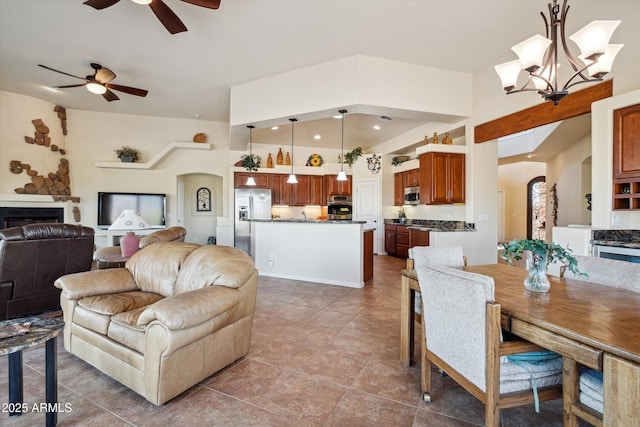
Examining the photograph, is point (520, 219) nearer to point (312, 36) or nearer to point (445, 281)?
point (312, 36)

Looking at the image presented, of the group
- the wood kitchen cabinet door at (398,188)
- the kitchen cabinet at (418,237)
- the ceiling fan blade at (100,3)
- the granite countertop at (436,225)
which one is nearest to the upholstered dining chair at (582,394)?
the granite countertop at (436,225)

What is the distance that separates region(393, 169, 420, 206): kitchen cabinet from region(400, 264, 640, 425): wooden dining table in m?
5.14

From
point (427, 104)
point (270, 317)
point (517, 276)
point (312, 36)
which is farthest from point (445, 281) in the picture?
point (427, 104)

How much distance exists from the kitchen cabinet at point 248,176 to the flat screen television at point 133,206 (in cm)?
173

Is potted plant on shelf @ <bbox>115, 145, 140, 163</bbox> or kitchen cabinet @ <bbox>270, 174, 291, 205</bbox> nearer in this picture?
potted plant on shelf @ <bbox>115, 145, 140, 163</bbox>

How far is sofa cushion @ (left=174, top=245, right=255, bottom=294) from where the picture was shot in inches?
84.9

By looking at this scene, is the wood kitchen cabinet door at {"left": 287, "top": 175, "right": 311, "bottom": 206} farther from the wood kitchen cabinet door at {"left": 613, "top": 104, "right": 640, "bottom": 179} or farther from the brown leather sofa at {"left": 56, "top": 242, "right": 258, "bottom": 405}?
the wood kitchen cabinet door at {"left": 613, "top": 104, "right": 640, "bottom": 179}

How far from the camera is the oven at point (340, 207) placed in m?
8.09

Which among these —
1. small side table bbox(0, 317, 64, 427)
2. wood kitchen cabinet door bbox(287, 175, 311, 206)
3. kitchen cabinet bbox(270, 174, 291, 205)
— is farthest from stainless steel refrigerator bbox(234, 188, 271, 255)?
small side table bbox(0, 317, 64, 427)

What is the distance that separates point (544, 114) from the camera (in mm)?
3826

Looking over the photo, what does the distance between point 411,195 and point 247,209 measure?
4.02 meters

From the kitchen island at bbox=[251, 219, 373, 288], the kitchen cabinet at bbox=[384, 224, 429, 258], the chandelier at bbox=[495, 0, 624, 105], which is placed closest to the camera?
the chandelier at bbox=[495, 0, 624, 105]

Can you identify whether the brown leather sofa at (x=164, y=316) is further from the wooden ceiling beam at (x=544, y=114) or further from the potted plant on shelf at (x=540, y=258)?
the wooden ceiling beam at (x=544, y=114)

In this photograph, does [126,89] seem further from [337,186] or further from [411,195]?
[411,195]
